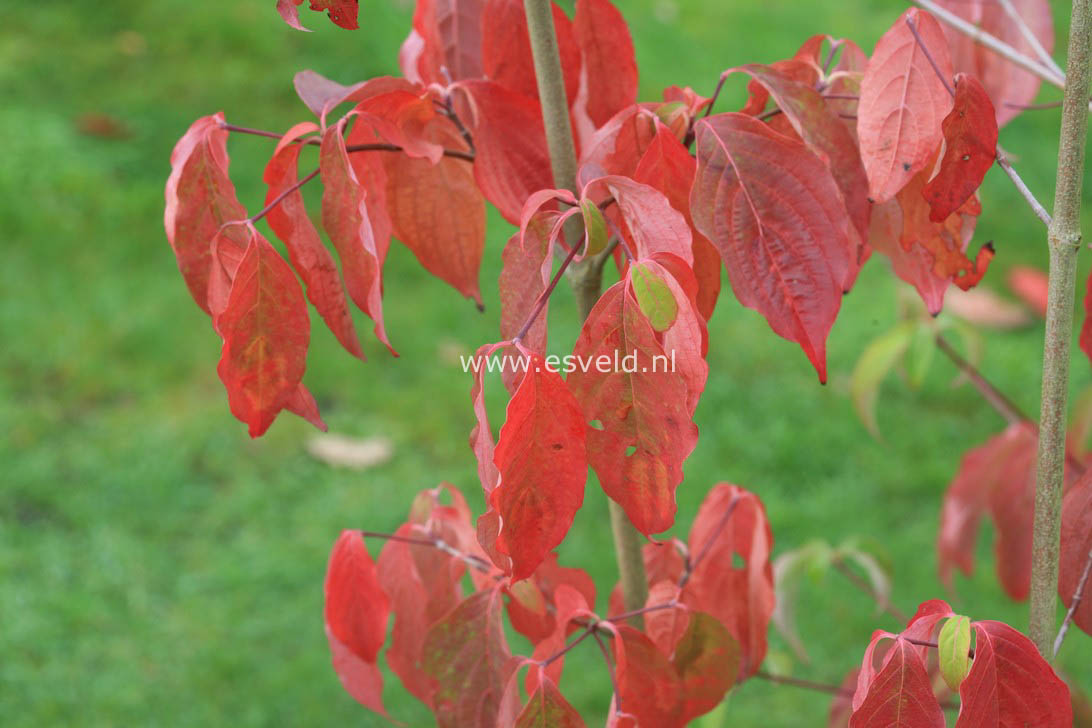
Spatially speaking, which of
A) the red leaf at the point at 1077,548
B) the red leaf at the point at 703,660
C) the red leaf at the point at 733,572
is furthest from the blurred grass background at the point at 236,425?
the red leaf at the point at 1077,548

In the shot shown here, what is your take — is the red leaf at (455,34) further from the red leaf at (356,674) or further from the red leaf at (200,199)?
the red leaf at (356,674)

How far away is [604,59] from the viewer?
3.04ft

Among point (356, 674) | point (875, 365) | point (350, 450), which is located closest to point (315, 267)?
point (356, 674)

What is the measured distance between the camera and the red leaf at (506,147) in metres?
0.85

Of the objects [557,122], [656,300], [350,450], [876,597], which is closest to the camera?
[656,300]

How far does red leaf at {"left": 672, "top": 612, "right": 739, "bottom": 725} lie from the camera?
0.92 meters

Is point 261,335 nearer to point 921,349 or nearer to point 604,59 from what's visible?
point 604,59

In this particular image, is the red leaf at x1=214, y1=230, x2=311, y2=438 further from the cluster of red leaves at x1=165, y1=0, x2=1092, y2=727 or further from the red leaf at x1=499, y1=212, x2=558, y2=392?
the red leaf at x1=499, y1=212, x2=558, y2=392

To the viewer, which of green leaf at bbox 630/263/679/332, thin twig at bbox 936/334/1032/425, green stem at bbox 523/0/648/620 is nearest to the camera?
green leaf at bbox 630/263/679/332

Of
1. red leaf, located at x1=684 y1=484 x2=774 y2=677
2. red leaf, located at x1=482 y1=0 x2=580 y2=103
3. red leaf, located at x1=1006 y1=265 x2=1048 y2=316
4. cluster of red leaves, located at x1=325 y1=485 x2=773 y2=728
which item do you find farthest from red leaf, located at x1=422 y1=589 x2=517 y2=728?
red leaf, located at x1=1006 y1=265 x2=1048 y2=316

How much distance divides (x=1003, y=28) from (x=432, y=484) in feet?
5.66

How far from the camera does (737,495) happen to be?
106 centimetres

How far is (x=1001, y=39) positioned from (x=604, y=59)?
0.44 metres

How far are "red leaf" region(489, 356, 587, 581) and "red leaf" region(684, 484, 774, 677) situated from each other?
1.23 ft
